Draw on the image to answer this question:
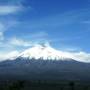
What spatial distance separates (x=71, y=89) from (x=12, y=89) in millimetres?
13184

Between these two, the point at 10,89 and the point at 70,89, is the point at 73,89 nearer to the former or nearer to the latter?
the point at 70,89

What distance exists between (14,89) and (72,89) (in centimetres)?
1342

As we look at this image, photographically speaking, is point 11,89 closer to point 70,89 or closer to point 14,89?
point 14,89

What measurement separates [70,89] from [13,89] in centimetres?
1288

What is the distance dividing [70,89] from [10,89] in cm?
1279

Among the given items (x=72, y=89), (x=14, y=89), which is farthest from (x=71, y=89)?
(x=14, y=89)

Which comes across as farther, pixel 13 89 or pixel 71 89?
pixel 71 89

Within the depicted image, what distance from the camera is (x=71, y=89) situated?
67.1 meters

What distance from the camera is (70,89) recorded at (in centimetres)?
6662

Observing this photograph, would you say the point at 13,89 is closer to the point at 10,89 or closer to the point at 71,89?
the point at 10,89

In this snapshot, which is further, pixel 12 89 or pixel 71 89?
pixel 71 89

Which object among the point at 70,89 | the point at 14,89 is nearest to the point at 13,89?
the point at 14,89

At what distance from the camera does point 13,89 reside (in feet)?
191

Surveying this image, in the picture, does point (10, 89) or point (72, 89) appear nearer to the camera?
point (10, 89)
